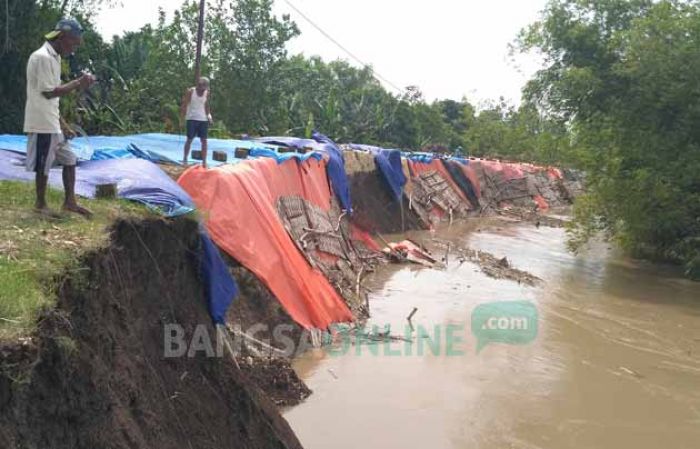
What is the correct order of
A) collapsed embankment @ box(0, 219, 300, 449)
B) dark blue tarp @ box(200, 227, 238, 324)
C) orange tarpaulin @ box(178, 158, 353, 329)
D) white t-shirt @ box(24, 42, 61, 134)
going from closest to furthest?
collapsed embankment @ box(0, 219, 300, 449)
white t-shirt @ box(24, 42, 61, 134)
dark blue tarp @ box(200, 227, 238, 324)
orange tarpaulin @ box(178, 158, 353, 329)

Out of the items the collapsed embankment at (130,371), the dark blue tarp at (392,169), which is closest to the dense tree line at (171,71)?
the dark blue tarp at (392,169)

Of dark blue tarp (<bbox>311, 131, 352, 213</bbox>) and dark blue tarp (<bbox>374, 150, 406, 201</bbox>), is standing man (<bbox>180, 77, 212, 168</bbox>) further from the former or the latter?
dark blue tarp (<bbox>374, 150, 406, 201</bbox>)

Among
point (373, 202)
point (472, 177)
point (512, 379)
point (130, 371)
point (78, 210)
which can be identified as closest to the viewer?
point (130, 371)

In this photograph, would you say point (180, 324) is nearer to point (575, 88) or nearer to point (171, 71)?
point (575, 88)

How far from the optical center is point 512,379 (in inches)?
304

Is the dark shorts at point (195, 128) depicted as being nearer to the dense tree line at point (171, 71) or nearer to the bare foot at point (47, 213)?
the dense tree line at point (171, 71)

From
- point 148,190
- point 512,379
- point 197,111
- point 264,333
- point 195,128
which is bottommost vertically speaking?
point 512,379

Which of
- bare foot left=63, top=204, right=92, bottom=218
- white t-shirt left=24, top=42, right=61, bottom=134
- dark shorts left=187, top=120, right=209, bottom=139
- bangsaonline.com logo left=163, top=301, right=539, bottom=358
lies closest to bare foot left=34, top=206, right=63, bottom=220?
bare foot left=63, top=204, right=92, bottom=218

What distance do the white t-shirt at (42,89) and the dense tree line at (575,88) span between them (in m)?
6.69

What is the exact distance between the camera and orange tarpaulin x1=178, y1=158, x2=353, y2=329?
7.58 m

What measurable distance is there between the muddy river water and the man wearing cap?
10.5 ft

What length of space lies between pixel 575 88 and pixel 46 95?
1299 centimetres

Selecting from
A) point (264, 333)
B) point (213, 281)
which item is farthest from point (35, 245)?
point (264, 333)

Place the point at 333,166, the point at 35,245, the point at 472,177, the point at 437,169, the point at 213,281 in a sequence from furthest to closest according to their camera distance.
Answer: the point at 472,177, the point at 437,169, the point at 333,166, the point at 213,281, the point at 35,245
